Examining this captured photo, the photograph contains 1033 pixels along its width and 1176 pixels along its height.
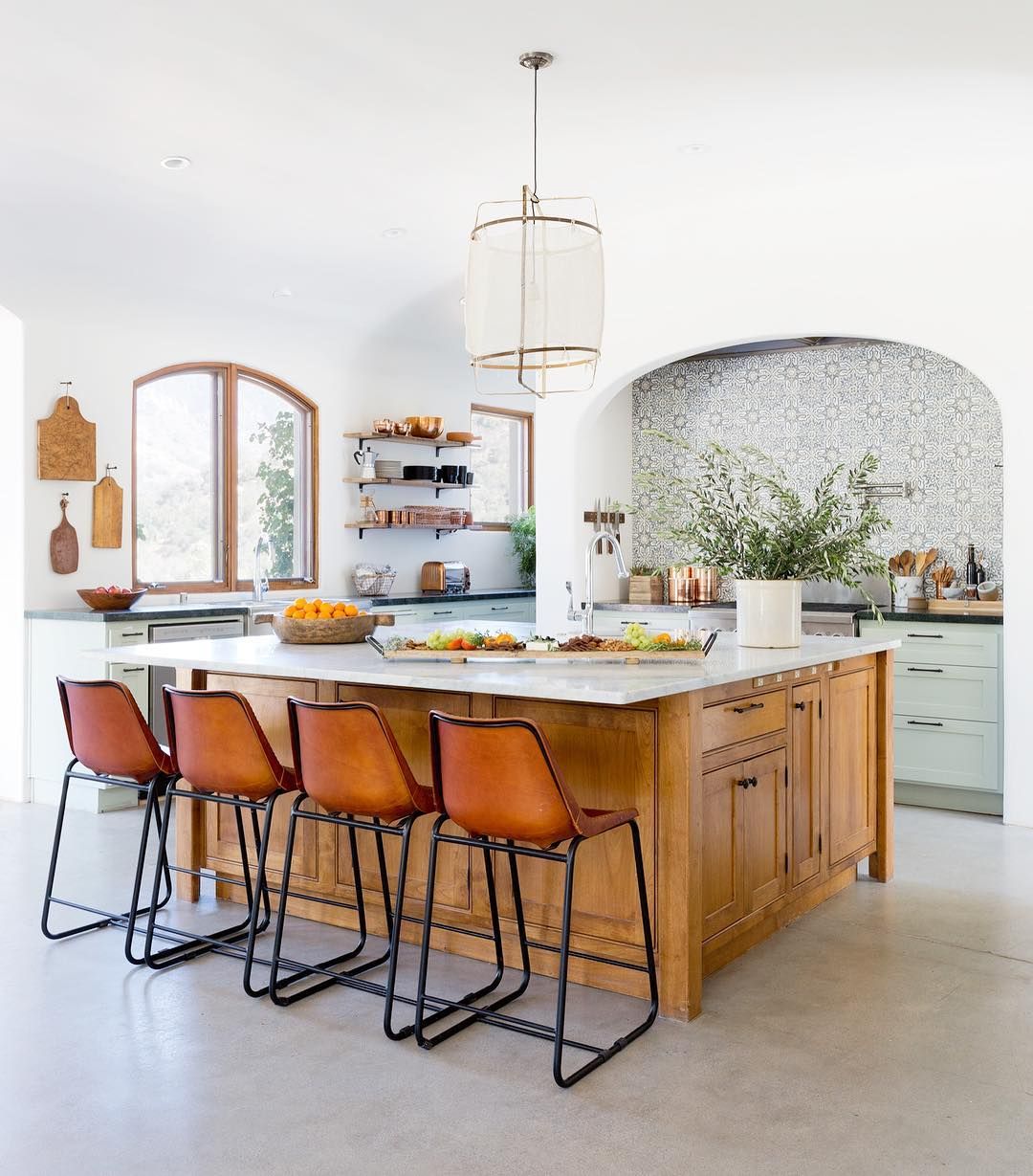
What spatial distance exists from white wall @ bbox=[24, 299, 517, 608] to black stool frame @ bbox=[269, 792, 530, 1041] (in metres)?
3.06

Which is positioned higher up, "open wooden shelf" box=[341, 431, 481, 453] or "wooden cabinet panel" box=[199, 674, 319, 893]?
"open wooden shelf" box=[341, 431, 481, 453]

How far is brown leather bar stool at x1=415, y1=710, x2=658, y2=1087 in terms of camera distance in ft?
8.94

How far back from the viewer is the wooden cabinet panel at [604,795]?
314 centimetres

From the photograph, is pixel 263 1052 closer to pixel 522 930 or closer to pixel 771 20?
pixel 522 930

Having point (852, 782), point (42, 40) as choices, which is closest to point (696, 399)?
point (852, 782)

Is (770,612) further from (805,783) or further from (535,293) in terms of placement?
(535,293)

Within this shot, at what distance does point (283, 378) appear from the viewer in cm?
708

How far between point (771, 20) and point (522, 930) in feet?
8.99

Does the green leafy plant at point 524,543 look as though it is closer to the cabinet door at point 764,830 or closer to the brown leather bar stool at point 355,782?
the cabinet door at point 764,830

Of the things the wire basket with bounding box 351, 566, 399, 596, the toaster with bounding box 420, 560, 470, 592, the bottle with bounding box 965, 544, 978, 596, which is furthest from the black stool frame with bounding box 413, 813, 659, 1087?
the toaster with bounding box 420, 560, 470, 592

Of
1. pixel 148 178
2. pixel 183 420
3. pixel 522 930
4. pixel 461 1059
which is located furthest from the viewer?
pixel 183 420

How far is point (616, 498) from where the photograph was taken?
273 inches

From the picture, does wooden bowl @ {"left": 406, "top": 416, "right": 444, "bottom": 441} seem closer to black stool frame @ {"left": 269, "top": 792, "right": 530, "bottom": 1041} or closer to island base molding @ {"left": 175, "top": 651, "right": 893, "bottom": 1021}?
island base molding @ {"left": 175, "top": 651, "right": 893, "bottom": 1021}

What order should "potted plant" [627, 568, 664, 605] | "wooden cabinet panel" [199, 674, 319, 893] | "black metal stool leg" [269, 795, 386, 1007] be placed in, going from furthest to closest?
1. "potted plant" [627, 568, 664, 605]
2. "wooden cabinet panel" [199, 674, 319, 893]
3. "black metal stool leg" [269, 795, 386, 1007]
